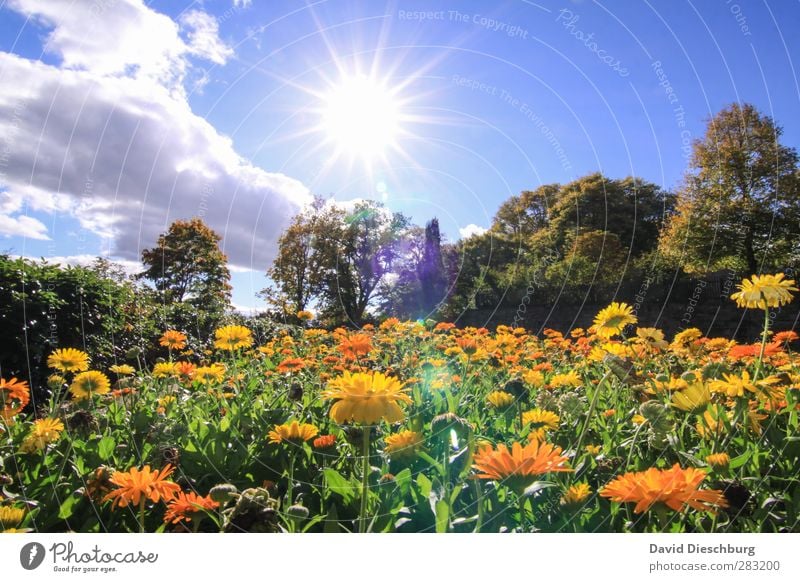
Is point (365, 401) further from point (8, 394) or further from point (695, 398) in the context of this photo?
point (8, 394)

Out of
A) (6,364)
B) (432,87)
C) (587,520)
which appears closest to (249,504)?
(587,520)

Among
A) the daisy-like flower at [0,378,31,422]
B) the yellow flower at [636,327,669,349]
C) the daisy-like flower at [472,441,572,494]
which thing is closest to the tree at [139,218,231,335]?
the daisy-like flower at [0,378,31,422]

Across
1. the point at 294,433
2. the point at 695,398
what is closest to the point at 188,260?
the point at 294,433

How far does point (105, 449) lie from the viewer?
1.66 metres

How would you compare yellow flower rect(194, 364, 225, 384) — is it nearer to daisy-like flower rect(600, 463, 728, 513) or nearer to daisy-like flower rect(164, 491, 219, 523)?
daisy-like flower rect(164, 491, 219, 523)

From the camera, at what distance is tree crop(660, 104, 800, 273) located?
6.46m

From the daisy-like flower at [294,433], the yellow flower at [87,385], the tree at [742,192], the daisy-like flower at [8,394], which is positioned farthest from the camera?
the tree at [742,192]

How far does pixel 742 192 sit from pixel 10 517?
805 centimetres

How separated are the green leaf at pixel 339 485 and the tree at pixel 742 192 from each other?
6155 millimetres

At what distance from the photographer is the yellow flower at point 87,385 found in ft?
6.90

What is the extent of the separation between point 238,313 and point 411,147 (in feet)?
14.1

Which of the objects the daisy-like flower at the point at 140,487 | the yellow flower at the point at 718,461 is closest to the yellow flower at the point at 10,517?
the daisy-like flower at the point at 140,487

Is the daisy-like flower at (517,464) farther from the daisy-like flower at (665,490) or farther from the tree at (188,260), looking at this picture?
the tree at (188,260)
